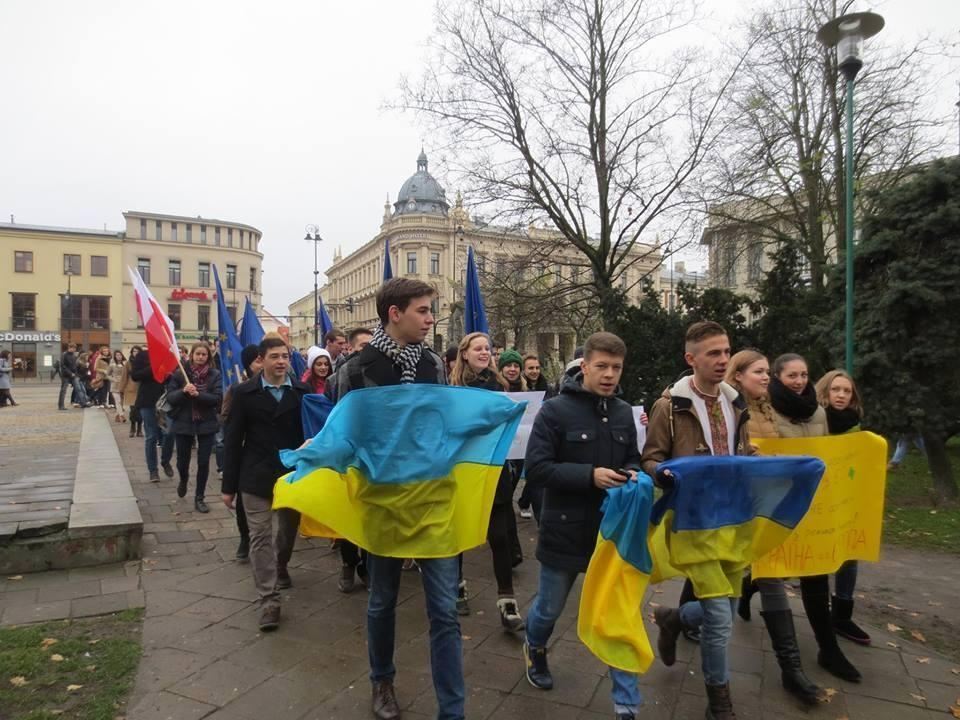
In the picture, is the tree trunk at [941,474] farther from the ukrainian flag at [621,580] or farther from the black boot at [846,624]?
the ukrainian flag at [621,580]

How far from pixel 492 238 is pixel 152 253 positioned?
63.3 m

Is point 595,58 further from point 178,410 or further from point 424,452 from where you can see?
point 424,452

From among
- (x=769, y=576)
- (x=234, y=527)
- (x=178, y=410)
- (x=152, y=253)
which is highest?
(x=152, y=253)

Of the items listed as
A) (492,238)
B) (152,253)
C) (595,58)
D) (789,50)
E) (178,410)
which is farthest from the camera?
(152,253)

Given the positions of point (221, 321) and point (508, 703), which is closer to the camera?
point (508, 703)

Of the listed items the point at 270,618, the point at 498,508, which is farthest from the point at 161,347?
the point at 498,508

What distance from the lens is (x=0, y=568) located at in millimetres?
4840

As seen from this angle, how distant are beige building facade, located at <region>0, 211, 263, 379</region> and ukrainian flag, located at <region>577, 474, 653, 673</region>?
62.6m

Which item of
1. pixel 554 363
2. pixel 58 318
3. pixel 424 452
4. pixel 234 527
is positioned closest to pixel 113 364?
pixel 554 363

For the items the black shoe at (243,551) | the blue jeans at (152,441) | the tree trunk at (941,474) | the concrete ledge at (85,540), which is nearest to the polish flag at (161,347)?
the blue jeans at (152,441)

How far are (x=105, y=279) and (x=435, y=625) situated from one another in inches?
2749

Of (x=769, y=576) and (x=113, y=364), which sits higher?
(x=113, y=364)

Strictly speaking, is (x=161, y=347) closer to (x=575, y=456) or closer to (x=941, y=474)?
(x=575, y=456)

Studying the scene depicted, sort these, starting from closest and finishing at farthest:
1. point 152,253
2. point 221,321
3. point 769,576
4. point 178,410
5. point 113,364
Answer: point 769,576 → point 178,410 → point 221,321 → point 113,364 → point 152,253
